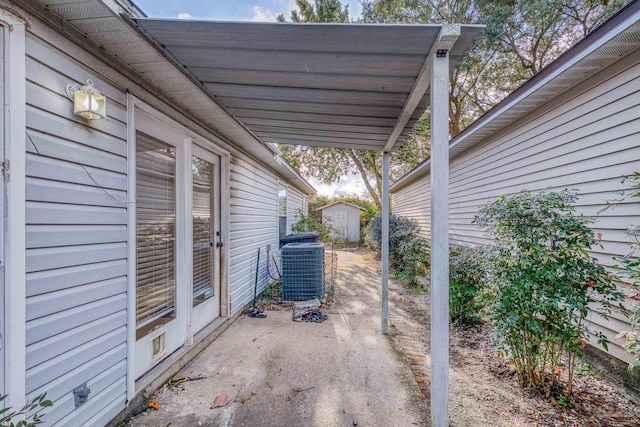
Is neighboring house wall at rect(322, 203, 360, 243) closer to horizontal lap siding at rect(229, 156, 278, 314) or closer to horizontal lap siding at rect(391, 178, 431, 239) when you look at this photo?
horizontal lap siding at rect(391, 178, 431, 239)

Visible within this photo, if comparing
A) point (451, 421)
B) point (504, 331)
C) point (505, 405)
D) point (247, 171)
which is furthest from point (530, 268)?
point (247, 171)

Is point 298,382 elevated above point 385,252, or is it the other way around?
point 385,252

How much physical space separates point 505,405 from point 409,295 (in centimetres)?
321

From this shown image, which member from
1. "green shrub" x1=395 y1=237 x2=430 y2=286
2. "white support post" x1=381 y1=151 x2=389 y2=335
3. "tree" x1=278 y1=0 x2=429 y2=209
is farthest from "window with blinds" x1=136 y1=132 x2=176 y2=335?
"tree" x1=278 y1=0 x2=429 y2=209

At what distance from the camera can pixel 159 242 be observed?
2.48m

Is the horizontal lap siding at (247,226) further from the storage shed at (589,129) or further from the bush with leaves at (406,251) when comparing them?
the storage shed at (589,129)

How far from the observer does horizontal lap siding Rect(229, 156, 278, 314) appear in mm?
3926

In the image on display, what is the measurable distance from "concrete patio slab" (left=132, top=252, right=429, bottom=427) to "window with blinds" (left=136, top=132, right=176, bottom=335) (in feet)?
2.09

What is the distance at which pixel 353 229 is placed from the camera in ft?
51.9

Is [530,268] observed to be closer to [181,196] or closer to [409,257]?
[181,196]

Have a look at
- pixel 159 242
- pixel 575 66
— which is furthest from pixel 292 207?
pixel 575 66

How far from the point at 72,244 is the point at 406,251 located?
6.15 m

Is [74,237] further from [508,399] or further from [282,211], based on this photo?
[282,211]

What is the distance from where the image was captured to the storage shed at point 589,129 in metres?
2.36
